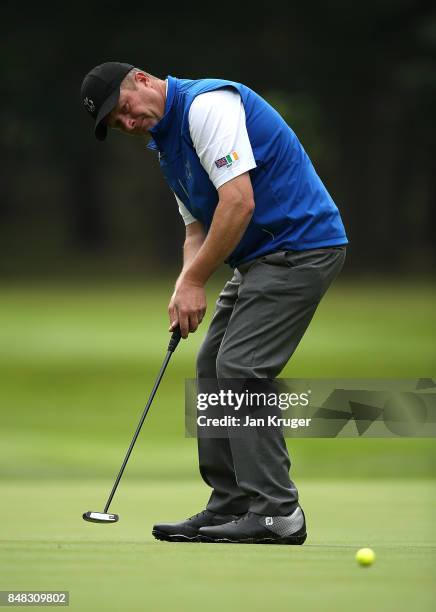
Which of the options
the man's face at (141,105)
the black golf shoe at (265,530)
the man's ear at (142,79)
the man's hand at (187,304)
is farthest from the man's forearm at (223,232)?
the black golf shoe at (265,530)

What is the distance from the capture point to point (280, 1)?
38.6 metres

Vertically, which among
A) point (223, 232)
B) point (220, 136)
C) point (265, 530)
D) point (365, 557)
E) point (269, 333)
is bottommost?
point (365, 557)

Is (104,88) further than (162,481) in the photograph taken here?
No

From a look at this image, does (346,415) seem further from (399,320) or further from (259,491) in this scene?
(399,320)

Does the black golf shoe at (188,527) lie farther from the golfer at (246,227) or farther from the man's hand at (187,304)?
the man's hand at (187,304)

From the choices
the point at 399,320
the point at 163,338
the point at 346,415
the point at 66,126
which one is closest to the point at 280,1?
the point at 66,126

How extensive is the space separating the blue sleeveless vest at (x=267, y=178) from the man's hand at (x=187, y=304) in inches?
8.8

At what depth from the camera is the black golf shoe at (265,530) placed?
4.99 m

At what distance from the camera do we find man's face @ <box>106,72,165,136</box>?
5145mm

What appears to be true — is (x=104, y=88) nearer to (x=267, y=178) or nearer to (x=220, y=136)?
(x=220, y=136)

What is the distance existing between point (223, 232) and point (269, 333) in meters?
0.41

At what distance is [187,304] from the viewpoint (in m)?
5.19

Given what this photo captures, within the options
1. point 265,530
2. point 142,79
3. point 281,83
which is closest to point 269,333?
point 265,530

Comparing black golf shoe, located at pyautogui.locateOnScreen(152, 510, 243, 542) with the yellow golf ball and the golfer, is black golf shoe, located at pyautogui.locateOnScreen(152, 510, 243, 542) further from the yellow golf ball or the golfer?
the yellow golf ball
